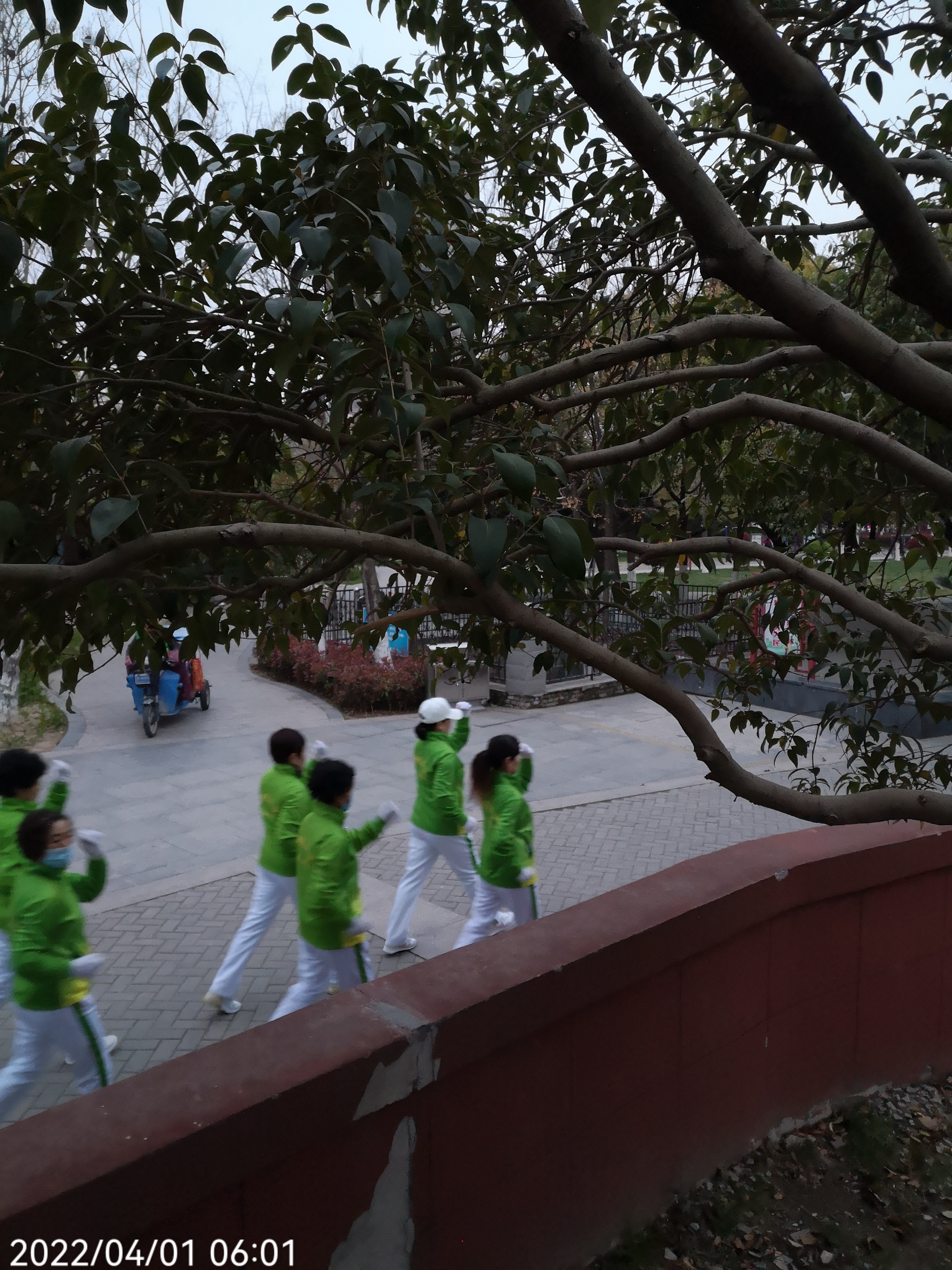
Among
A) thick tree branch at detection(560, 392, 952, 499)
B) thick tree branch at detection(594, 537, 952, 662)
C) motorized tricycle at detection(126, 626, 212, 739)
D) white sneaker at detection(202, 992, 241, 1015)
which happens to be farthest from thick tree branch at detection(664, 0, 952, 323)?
motorized tricycle at detection(126, 626, 212, 739)

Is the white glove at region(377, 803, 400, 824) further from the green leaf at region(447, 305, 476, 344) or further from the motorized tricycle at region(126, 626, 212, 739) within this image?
the motorized tricycle at region(126, 626, 212, 739)

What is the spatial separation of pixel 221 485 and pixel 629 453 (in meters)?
1.40

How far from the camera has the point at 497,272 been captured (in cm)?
473

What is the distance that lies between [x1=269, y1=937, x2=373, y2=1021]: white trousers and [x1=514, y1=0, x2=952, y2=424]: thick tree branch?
11.9 ft

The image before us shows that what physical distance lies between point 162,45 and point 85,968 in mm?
3322

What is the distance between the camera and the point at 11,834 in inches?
180

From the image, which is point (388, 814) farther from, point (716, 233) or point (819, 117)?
point (819, 117)

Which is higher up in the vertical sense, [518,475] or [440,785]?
[518,475]

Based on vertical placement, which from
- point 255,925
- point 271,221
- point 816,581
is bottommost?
point 255,925

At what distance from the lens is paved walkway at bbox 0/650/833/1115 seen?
5.90m

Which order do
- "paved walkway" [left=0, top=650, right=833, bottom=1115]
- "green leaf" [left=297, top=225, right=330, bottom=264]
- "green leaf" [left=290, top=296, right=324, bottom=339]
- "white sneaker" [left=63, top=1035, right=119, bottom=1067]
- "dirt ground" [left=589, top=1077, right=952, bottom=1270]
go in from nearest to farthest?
"green leaf" [left=290, top=296, right=324, bottom=339] → "green leaf" [left=297, top=225, right=330, bottom=264] → "dirt ground" [left=589, top=1077, right=952, bottom=1270] → "white sneaker" [left=63, top=1035, right=119, bottom=1067] → "paved walkway" [left=0, top=650, right=833, bottom=1115]

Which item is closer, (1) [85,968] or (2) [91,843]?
(1) [85,968]

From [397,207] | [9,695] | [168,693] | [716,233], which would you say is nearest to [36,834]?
[397,207]

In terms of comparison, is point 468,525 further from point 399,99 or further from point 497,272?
point 497,272
